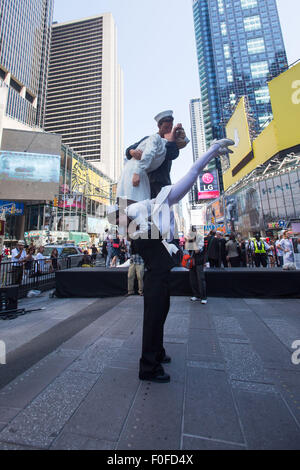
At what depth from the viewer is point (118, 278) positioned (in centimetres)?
577

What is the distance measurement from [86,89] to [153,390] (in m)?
115

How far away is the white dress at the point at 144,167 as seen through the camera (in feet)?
6.36

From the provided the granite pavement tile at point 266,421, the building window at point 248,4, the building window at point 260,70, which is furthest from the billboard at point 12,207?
the building window at point 248,4

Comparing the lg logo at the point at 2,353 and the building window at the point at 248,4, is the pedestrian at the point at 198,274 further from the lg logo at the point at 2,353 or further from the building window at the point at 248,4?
the building window at the point at 248,4

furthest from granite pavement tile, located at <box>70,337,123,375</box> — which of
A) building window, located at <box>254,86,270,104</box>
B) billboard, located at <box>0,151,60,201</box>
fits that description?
building window, located at <box>254,86,270,104</box>

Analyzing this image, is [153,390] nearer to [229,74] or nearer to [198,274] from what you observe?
[198,274]

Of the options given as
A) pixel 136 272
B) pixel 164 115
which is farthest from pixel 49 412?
pixel 136 272

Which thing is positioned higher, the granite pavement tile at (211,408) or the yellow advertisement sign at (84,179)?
the yellow advertisement sign at (84,179)

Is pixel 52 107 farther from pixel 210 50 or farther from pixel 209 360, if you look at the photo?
pixel 209 360

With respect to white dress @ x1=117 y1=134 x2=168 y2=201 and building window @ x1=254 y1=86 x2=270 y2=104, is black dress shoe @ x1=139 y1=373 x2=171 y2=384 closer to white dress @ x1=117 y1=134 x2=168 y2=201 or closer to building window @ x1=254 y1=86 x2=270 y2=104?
white dress @ x1=117 y1=134 x2=168 y2=201

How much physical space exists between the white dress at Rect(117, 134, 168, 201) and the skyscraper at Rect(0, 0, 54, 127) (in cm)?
7906

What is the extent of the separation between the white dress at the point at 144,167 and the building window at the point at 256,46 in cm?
12061

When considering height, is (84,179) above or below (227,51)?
below

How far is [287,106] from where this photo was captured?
86.7 ft
